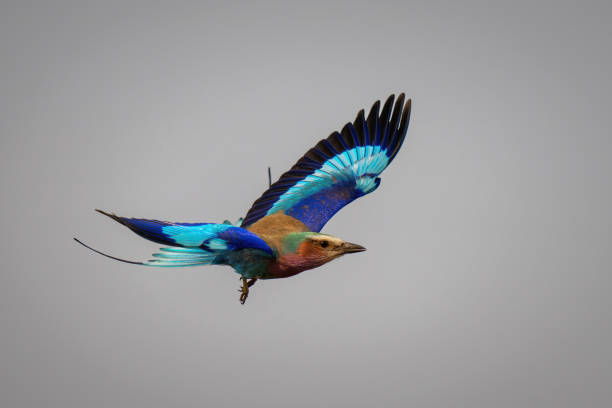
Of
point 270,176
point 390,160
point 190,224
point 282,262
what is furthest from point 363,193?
point 190,224

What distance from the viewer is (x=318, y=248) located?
20.2 feet

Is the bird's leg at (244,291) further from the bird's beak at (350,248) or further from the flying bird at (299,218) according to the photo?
the bird's beak at (350,248)

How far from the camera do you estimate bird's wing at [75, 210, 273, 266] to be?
5.77 meters

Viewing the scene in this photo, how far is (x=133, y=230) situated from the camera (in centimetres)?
578

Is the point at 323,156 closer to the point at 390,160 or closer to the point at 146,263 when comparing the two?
the point at 390,160

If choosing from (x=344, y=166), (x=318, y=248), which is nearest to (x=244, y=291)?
(x=318, y=248)

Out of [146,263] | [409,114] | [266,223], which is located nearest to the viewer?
[146,263]

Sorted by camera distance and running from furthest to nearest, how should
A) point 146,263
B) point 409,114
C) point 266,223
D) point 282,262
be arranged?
point 409,114 < point 266,223 < point 282,262 < point 146,263

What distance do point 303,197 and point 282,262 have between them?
3.38 feet

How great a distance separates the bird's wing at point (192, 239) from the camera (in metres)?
5.77

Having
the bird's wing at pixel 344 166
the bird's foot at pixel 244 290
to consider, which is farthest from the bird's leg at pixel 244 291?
the bird's wing at pixel 344 166

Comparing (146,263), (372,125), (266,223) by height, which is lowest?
(146,263)

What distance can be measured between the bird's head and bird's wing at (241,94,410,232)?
88 cm

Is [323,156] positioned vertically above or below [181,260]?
above
